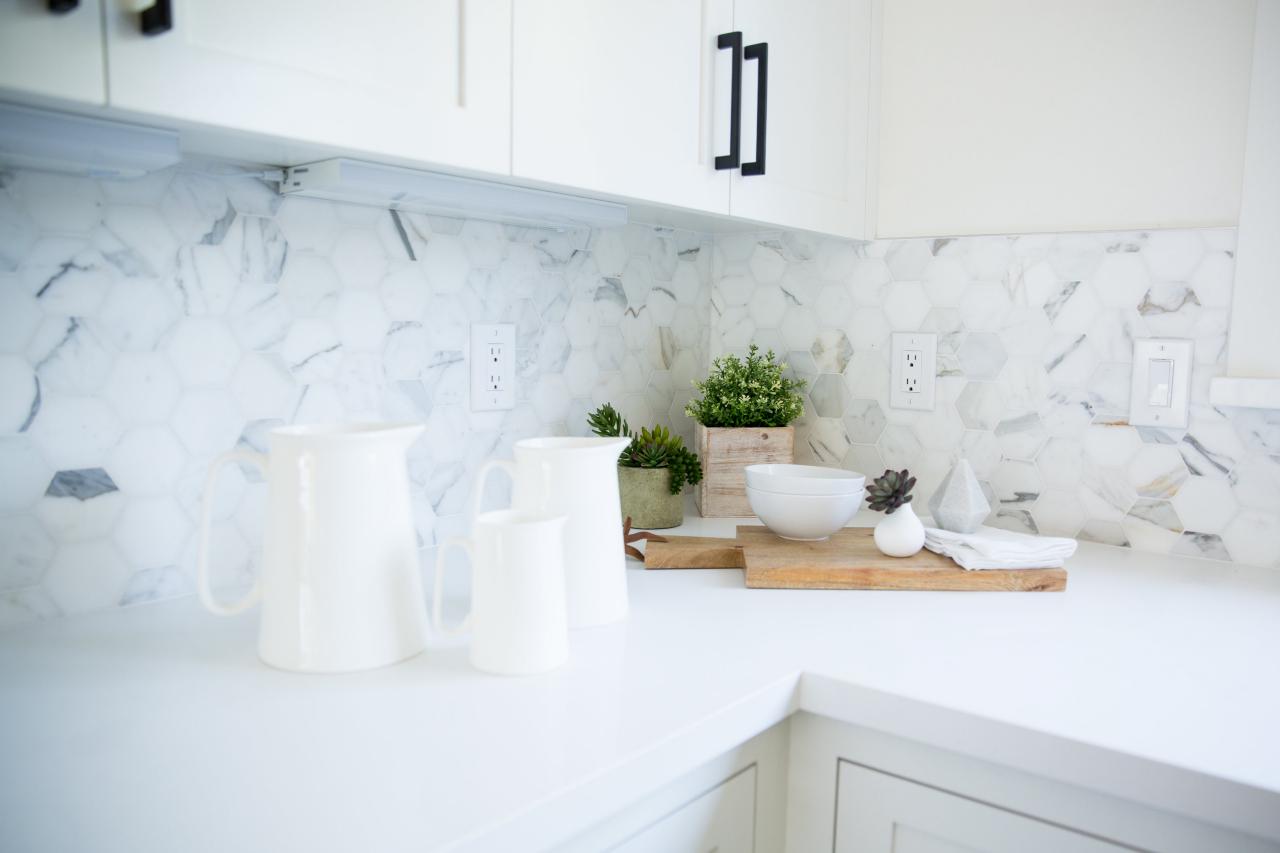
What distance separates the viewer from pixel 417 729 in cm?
75

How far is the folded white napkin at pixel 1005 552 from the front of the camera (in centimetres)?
122

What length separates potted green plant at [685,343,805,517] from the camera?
1.59m

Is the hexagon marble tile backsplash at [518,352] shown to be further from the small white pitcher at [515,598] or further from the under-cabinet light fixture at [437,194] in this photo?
the small white pitcher at [515,598]

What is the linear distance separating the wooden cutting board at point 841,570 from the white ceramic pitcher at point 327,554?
49 centimetres

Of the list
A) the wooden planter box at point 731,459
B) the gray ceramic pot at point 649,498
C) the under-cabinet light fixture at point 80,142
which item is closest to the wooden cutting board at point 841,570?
the gray ceramic pot at point 649,498

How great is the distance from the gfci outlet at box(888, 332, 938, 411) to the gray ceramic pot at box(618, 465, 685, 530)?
48cm

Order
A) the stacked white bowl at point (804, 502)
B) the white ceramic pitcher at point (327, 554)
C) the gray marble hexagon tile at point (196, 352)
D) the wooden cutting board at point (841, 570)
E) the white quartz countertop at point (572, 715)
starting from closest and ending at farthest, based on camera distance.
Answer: the white quartz countertop at point (572, 715) < the white ceramic pitcher at point (327, 554) < the gray marble hexagon tile at point (196, 352) < the wooden cutting board at point (841, 570) < the stacked white bowl at point (804, 502)

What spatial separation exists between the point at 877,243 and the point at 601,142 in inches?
30.1

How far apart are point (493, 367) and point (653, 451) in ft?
0.98

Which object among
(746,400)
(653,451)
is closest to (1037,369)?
(746,400)

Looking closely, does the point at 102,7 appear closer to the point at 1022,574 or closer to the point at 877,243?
the point at 1022,574

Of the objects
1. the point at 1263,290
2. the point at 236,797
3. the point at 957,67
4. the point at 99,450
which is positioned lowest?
the point at 236,797

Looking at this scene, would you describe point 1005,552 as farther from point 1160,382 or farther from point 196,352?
point 196,352

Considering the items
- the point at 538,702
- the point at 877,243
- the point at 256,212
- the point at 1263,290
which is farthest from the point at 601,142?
the point at 1263,290
